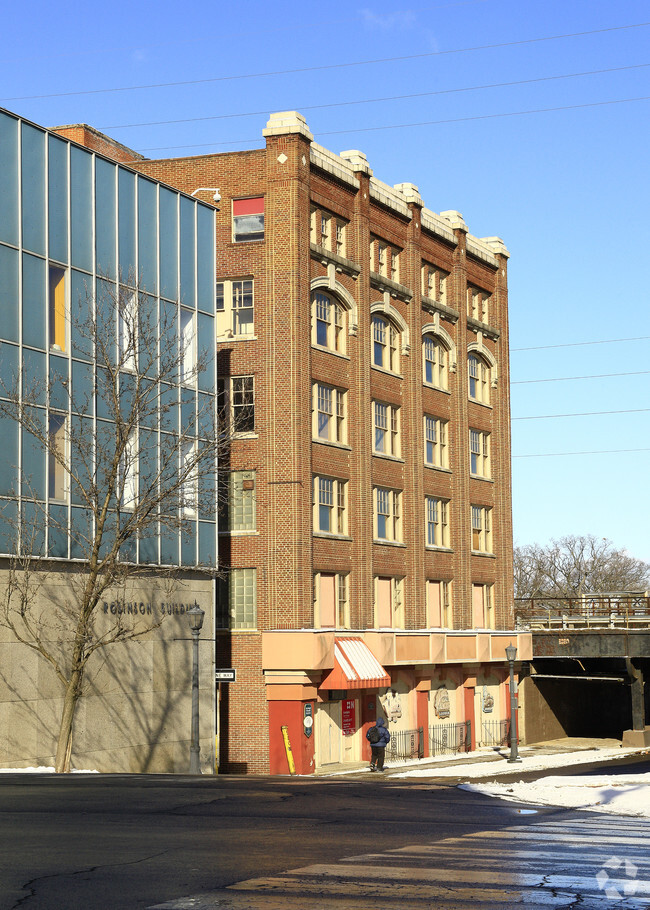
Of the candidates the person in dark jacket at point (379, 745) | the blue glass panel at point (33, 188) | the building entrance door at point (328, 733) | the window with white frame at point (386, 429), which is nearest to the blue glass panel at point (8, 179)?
the blue glass panel at point (33, 188)

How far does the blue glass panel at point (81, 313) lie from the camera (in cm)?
3331

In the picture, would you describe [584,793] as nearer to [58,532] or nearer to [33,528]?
[33,528]

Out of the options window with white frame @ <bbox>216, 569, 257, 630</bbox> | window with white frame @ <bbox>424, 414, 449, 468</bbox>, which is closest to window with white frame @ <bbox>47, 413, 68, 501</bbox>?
window with white frame @ <bbox>216, 569, 257, 630</bbox>

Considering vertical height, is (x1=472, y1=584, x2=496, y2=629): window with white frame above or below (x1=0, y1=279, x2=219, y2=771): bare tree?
below

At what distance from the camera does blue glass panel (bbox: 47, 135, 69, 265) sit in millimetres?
33125

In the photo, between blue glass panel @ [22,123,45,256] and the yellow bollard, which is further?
the yellow bollard

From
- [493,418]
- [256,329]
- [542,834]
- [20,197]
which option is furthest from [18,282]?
[493,418]

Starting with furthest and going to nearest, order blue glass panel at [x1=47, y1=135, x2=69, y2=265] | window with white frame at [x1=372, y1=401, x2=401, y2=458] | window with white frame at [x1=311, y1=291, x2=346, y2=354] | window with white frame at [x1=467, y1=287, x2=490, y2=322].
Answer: window with white frame at [x1=467, y1=287, x2=490, y2=322]
window with white frame at [x1=372, y1=401, x2=401, y2=458]
window with white frame at [x1=311, y1=291, x2=346, y2=354]
blue glass panel at [x1=47, y1=135, x2=69, y2=265]

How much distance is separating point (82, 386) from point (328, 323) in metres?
14.7

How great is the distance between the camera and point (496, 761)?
147 ft

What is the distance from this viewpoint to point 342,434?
A: 153 feet

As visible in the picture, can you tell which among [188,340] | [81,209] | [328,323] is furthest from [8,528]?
[328,323]

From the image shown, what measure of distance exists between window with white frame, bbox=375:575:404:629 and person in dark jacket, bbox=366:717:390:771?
9137 millimetres

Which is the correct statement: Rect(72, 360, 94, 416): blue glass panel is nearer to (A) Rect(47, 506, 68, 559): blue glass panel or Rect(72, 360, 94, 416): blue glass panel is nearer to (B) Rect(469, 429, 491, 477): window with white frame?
(A) Rect(47, 506, 68, 559): blue glass panel
